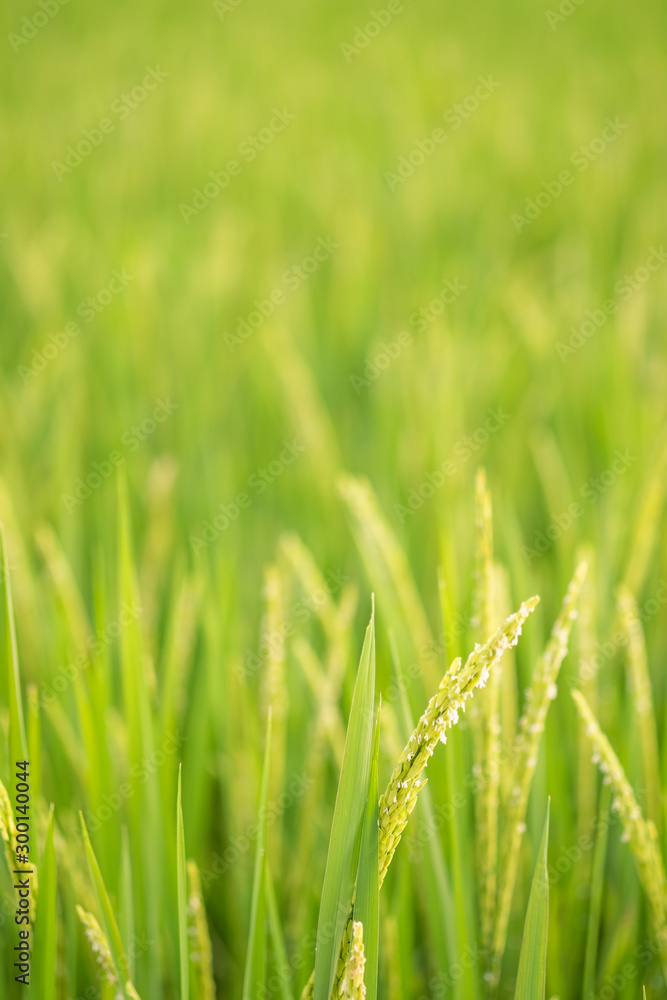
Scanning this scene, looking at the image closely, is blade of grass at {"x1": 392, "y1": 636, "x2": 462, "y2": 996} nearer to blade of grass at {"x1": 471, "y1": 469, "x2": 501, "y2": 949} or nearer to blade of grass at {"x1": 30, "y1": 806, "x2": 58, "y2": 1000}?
blade of grass at {"x1": 471, "y1": 469, "x2": 501, "y2": 949}

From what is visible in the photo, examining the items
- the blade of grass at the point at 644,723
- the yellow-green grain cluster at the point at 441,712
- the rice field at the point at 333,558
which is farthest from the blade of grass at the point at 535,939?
the blade of grass at the point at 644,723

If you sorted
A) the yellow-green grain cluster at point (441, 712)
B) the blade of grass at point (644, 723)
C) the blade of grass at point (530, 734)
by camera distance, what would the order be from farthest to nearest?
1. the blade of grass at point (644, 723)
2. the blade of grass at point (530, 734)
3. the yellow-green grain cluster at point (441, 712)

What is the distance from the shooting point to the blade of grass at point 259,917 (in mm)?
455

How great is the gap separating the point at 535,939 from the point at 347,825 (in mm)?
127

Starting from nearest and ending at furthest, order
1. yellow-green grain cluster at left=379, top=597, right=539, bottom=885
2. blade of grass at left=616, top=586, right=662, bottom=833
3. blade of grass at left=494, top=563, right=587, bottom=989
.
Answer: yellow-green grain cluster at left=379, top=597, right=539, bottom=885
blade of grass at left=494, top=563, right=587, bottom=989
blade of grass at left=616, top=586, right=662, bottom=833

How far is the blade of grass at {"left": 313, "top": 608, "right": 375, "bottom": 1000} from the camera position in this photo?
407 mm

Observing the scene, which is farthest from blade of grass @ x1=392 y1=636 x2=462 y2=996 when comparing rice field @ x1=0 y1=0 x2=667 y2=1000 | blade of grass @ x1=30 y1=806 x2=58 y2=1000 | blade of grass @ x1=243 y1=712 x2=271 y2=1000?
blade of grass @ x1=30 y1=806 x2=58 y2=1000

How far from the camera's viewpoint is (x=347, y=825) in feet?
1.34

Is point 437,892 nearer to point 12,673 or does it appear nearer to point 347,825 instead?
point 347,825

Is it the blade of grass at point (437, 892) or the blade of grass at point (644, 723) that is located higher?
the blade of grass at point (644, 723)

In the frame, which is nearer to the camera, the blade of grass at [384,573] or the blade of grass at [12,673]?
the blade of grass at [12,673]

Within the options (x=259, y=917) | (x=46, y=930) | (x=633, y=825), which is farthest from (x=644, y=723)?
(x=46, y=930)

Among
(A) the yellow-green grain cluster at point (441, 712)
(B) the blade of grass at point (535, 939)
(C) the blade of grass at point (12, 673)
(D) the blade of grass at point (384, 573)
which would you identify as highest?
(D) the blade of grass at point (384, 573)

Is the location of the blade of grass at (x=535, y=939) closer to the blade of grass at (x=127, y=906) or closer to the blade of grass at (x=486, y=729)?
the blade of grass at (x=486, y=729)
